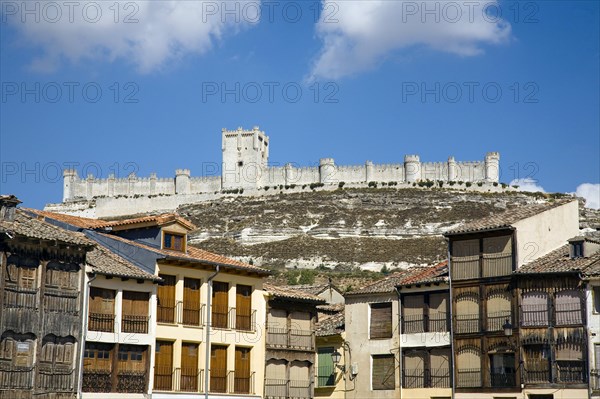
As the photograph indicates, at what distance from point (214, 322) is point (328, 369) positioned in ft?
30.3

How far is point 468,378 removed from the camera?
164 ft

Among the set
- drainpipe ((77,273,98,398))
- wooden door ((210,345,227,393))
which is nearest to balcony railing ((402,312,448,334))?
wooden door ((210,345,227,393))

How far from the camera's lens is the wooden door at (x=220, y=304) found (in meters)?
48.5

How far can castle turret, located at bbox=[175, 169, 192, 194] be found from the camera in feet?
628

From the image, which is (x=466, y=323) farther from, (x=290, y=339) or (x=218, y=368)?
(x=218, y=368)

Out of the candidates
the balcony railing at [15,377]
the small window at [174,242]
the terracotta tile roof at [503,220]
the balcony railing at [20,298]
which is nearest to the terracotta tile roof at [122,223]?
the small window at [174,242]

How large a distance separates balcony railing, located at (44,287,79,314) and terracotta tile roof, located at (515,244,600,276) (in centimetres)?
1958

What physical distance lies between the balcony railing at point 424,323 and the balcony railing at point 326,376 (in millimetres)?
4706

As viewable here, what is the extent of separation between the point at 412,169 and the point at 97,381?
468ft

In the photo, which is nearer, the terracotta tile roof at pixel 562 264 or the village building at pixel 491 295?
the terracotta tile roof at pixel 562 264

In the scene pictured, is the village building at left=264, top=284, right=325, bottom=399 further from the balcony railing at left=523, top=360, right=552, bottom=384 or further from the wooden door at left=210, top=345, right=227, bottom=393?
the balcony railing at left=523, top=360, right=552, bottom=384

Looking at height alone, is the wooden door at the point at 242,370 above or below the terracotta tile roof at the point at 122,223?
below

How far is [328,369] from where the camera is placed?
55250 millimetres

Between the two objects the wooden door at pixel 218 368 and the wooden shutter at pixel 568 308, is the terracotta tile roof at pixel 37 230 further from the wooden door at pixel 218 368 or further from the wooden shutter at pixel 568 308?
the wooden shutter at pixel 568 308
